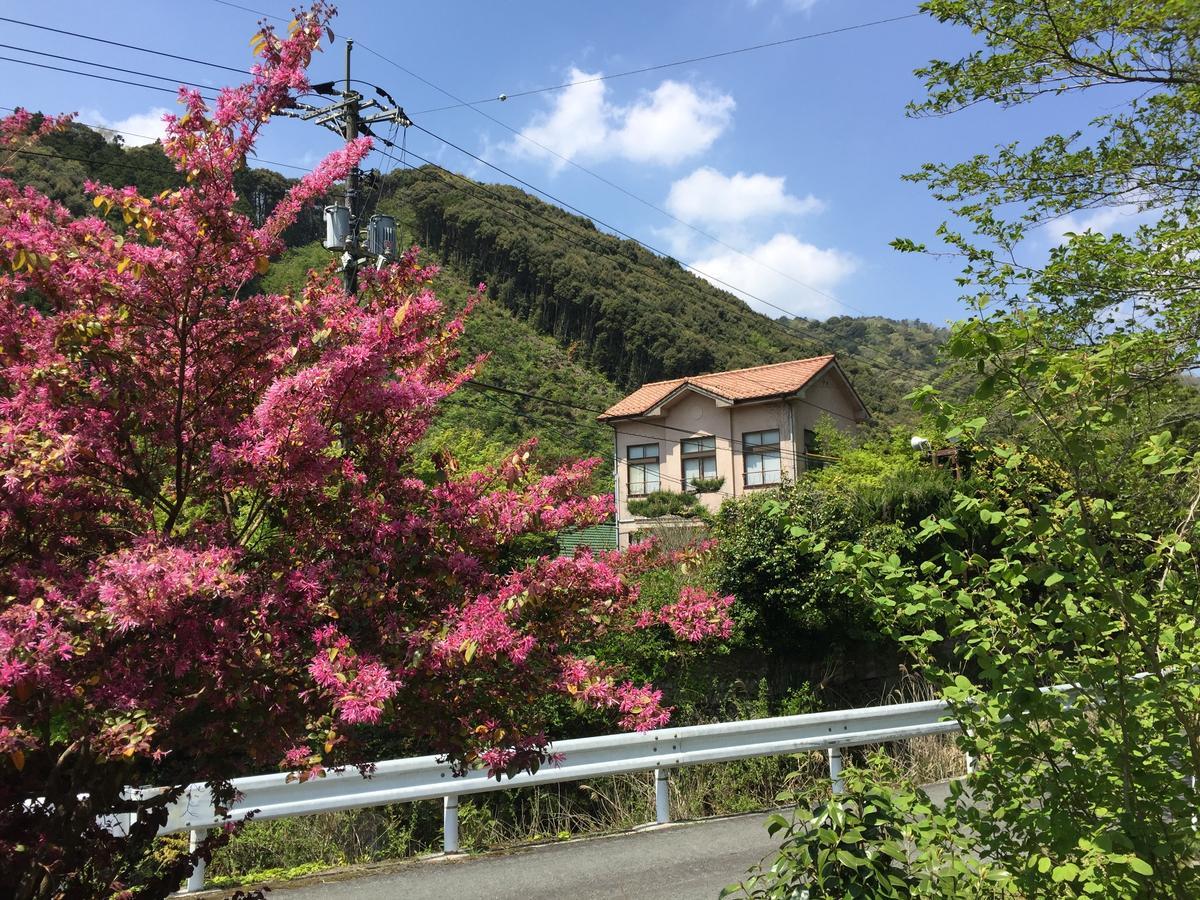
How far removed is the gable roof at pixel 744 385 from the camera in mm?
26438

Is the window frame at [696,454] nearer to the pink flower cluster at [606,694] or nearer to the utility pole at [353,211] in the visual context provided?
the utility pole at [353,211]

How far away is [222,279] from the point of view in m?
2.57

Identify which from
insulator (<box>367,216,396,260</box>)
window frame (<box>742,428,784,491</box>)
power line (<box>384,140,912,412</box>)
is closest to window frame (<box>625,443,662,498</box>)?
window frame (<box>742,428,784,491</box>)

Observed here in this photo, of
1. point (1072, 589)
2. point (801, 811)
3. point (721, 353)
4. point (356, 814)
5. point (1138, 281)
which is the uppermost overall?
point (721, 353)

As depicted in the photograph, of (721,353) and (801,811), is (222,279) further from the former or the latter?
(721,353)

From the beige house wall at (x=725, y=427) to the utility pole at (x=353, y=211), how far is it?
1510 cm

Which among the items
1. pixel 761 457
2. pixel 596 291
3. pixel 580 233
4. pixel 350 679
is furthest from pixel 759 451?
pixel 580 233

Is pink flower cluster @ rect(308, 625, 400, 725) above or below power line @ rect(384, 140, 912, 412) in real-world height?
below

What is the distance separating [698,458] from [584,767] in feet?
72.7

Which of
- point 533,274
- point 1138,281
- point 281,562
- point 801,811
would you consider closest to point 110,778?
point 281,562

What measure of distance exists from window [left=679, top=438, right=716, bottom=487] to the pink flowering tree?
24.9 m

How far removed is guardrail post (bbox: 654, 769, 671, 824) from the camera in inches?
249

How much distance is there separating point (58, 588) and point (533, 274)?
6925cm

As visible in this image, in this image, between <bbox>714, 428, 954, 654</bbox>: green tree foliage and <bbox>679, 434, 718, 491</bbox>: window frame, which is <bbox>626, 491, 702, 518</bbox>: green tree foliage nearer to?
<bbox>679, 434, 718, 491</bbox>: window frame
